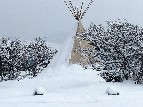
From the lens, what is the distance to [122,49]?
14258mm

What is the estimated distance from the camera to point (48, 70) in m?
22.0

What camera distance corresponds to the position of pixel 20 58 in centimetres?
3559

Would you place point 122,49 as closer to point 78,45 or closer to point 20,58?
point 78,45

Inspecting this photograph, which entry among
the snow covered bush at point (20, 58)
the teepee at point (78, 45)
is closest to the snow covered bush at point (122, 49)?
the teepee at point (78, 45)

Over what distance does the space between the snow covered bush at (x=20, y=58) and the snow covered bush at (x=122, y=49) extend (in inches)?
753

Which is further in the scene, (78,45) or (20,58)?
(20,58)

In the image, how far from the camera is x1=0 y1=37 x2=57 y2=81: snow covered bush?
33.0 meters

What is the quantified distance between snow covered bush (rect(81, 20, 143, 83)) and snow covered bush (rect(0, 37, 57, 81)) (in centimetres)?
1913

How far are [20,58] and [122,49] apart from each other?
22.8 m

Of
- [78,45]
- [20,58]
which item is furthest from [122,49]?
[20,58]

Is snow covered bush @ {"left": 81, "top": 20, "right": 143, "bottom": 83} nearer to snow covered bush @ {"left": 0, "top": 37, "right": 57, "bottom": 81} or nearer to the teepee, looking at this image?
the teepee

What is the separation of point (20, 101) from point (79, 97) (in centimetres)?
172

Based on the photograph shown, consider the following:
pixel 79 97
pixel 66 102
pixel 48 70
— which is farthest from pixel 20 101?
pixel 48 70

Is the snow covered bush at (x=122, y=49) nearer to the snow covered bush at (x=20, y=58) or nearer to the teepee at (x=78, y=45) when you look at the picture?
the teepee at (x=78, y=45)
